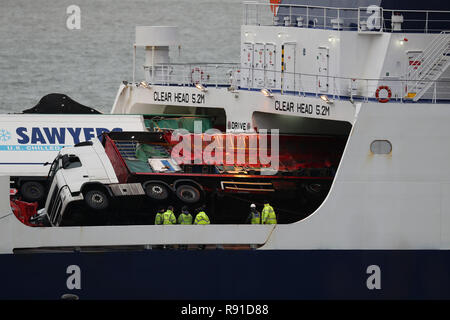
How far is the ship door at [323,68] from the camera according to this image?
84.3 ft

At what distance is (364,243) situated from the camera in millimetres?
21938

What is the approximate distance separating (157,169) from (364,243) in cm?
562

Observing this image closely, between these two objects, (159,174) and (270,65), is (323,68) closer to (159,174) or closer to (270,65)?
(270,65)

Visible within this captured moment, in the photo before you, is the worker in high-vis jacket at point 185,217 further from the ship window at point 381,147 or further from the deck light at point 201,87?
the deck light at point 201,87

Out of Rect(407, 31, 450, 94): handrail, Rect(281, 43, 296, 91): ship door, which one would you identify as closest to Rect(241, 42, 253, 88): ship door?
Rect(281, 43, 296, 91): ship door

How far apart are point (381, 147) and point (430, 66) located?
307 cm

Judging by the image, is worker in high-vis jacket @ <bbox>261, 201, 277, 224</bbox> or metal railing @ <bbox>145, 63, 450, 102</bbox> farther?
metal railing @ <bbox>145, 63, 450, 102</bbox>

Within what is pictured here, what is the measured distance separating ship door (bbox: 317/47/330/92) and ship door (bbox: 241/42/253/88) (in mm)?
3432

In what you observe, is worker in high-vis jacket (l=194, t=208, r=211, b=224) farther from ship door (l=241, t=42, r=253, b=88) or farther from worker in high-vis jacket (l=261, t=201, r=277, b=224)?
ship door (l=241, t=42, r=253, b=88)

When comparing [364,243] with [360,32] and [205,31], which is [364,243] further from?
[205,31]

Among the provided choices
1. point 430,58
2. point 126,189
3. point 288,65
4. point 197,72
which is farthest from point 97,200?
point 197,72

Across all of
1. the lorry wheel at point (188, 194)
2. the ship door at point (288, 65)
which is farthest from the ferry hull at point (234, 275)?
the ship door at point (288, 65)

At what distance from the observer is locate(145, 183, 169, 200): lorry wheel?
23.2m

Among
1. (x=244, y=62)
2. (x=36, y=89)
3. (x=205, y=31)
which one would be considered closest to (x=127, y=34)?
(x=205, y=31)
